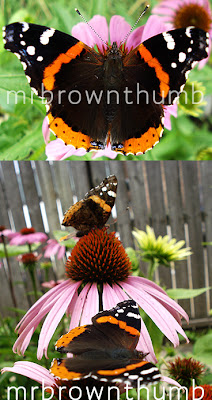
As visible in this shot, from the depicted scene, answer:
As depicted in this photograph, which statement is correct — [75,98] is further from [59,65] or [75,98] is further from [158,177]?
[158,177]

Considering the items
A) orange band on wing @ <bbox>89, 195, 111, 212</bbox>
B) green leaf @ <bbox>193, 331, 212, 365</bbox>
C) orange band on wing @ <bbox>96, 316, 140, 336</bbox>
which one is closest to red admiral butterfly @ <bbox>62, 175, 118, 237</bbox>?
orange band on wing @ <bbox>89, 195, 111, 212</bbox>

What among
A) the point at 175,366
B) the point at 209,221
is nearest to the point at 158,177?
the point at 209,221

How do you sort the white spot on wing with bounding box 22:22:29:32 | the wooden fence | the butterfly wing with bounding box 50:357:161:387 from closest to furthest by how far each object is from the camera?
the butterfly wing with bounding box 50:357:161:387 < the white spot on wing with bounding box 22:22:29:32 < the wooden fence

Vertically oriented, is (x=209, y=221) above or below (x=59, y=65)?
below

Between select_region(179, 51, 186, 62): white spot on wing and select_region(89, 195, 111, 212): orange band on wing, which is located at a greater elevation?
select_region(179, 51, 186, 62): white spot on wing

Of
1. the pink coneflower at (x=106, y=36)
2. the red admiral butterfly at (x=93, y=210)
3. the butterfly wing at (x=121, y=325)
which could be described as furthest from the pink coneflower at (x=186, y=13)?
the butterfly wing at (x=121, y=325)

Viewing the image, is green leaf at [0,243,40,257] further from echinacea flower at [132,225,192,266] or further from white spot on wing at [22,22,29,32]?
white spot on wing at [22,22,29,32]

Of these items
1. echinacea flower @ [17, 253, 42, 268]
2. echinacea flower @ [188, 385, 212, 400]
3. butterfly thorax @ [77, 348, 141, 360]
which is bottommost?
echinacea flower @ [188, 385, 212, 400]
